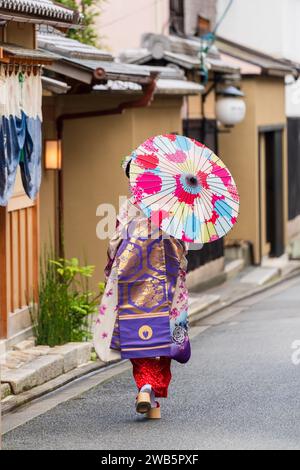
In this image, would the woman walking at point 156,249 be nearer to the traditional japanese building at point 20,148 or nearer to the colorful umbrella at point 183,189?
the colorful umbrella at point 183,189

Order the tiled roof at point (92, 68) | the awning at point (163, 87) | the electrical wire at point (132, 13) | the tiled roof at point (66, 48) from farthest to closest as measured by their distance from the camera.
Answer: the electrical wire at point (132, 13)
the awning at point (163, 87)
the tiled roof at point (66, 48)
the tiled roof at point (92, 68)

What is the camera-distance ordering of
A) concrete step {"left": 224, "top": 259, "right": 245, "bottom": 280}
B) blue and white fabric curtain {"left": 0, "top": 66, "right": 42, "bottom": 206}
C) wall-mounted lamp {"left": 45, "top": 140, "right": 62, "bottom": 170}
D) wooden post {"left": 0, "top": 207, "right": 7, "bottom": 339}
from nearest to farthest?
blue and white fabric curtain {"left": 0, "top": 66, "right": 42, "bottom": 206} → wooden post {"left": 0, "top": 207, "right": 7, "bottom": 339} → wall-mounted lamp {"left": 45, "top": 140, "right": 62, "bottom": 170} → concrete step {"left": 224, "top": 259, "right": 245, "bottom": 280}

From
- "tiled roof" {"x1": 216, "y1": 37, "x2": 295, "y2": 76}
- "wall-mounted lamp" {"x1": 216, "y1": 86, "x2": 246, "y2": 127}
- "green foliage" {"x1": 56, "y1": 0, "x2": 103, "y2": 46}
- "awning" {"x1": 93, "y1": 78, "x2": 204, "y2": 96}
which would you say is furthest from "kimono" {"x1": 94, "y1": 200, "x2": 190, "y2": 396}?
"tiled roof" {"x1": 216, "y1": 37, "x2": 295, "y2": 76}

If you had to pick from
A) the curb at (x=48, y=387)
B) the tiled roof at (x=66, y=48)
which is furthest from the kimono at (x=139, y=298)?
the tiled roof at (x=66, y=48)

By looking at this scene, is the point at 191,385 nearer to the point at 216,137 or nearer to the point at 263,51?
the point at 216,137

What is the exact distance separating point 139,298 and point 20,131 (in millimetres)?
3243

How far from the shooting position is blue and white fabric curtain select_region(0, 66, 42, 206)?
39.9 feet

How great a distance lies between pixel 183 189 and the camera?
10047 mm

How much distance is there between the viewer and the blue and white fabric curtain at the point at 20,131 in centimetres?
1218

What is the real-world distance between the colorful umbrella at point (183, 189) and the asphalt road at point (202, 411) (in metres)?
1.46

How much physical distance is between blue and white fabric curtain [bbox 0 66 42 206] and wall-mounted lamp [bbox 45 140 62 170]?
148 inches

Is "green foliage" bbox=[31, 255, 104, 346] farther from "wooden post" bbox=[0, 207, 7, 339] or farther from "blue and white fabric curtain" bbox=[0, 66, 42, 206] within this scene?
"blue and white fabric curtain" bbox=[0, 66, 42, 206]

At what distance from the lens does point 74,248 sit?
18.8m
